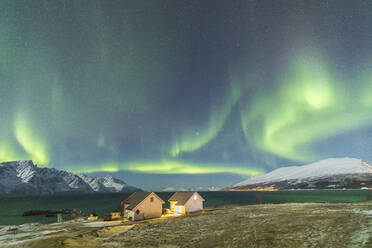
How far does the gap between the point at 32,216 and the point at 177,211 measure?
78567mm

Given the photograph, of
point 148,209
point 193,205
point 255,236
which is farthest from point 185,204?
point 255,236

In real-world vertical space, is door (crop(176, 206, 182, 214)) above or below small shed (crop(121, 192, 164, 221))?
below

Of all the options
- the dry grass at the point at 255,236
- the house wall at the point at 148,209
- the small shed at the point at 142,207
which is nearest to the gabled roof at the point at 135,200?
the small shed at the point at 142,207

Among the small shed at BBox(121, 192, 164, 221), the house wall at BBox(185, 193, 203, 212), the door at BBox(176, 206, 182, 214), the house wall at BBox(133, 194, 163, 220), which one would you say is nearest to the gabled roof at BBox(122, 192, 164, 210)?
the small shed at BBox(121, 192, 164, 221)

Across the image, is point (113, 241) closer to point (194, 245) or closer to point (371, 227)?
point (194, 245)

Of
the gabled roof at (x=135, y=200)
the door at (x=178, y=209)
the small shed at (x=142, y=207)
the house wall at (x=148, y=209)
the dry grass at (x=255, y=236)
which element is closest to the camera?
the dry grass at (x=255, y=236)

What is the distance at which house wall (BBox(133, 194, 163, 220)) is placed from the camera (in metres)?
58.2

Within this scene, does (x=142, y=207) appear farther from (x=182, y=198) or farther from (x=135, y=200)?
(x=182, y=198)

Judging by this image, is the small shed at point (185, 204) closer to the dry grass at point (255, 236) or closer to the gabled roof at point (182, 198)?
the gabled roof at point (182, 198)

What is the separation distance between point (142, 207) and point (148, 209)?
2048 millimetres

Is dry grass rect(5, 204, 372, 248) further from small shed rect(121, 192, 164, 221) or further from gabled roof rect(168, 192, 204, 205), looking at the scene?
gabled roof rect(168, 192, 204, 205)

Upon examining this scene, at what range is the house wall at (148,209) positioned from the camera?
5822 cm

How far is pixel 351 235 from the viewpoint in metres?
23.9

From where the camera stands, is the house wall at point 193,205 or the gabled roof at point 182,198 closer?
the house wall at point 193,205
